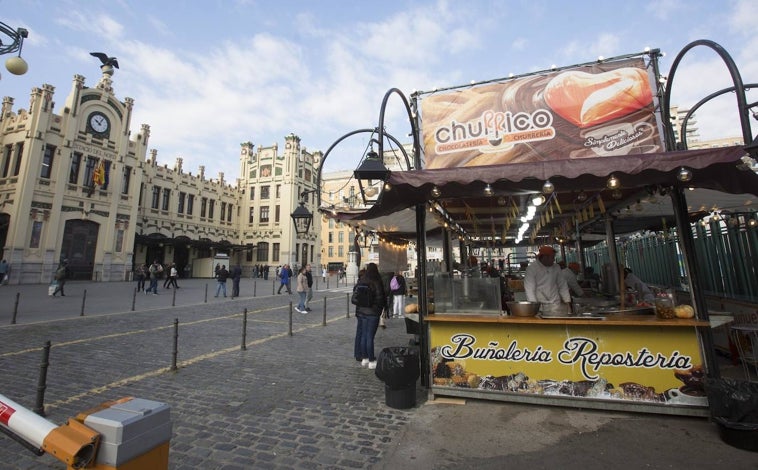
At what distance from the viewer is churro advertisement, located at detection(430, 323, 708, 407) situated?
4.46 m

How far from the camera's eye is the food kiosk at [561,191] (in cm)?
446

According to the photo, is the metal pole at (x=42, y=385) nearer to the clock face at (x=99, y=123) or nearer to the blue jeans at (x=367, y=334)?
the blue jeans at (x=367, y=334)

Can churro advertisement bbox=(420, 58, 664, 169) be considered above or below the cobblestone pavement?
above

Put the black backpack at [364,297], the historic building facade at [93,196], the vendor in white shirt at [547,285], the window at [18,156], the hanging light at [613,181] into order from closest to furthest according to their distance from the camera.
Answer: the hanging light at [613,181] < the vendor in white shirt at [547,285] < the black backpack at [364,297] < the historic building facade at [93,196] < the window at [18,156]

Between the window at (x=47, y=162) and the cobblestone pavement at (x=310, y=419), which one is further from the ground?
the window at (x=47, y=162)

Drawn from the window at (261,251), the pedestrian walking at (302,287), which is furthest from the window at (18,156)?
the pedestrian walking at (302,287)

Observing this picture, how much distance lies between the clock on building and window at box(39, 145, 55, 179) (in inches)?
137

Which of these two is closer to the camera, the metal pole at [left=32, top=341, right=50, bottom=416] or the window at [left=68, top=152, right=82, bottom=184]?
the metal pole at [left=32, top=341, right=50, bottom=416]

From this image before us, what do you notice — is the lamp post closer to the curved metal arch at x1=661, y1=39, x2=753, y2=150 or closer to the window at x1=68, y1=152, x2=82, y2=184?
the curved metal arch at x1=661, y1=39, x2=753, y2=150

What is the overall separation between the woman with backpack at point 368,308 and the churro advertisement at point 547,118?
265 cm

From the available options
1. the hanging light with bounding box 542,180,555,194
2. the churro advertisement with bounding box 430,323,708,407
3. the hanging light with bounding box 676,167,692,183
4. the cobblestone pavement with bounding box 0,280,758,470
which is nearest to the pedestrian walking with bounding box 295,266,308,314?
the cobblestone pavement with bounding box 0,280,758,470

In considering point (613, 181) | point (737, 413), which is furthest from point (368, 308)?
point (737, 413)

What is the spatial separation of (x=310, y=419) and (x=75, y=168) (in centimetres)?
3412

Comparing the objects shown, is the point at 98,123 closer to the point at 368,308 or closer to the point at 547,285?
the point at 368,308
